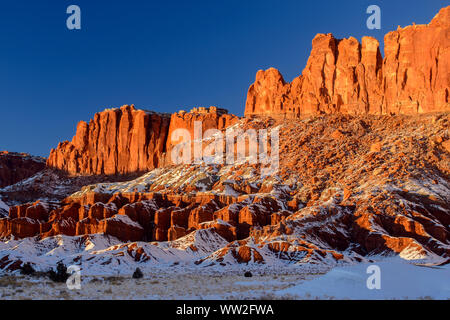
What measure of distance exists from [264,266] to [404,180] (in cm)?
3921

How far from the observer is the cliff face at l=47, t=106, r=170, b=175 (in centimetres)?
18362

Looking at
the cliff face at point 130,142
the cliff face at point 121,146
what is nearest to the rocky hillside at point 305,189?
the cliff face at point 130,142

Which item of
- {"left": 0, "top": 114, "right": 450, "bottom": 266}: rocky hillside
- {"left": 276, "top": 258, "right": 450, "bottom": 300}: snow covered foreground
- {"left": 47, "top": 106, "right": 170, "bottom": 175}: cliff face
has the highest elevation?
{"left": 47, "top": 106, "right": 170, "bottom": 175}: cliff face

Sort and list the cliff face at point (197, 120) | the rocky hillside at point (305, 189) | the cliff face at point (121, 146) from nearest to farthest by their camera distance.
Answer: the rocky hillside at point (305, 189)
the cliff face at point (197, 120)
the cliff face at point (121, 146)

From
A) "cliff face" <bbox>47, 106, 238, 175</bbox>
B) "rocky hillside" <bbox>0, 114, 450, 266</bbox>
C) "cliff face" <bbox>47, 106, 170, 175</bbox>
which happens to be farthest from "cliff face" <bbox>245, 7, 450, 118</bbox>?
"cliff face" <bbox>47, 106, 170, 175</bbox>

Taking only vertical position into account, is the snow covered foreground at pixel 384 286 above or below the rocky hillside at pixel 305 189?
below

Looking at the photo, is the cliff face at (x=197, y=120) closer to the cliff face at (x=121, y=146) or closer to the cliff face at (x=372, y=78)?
the cliff face at (x=121, y=146)

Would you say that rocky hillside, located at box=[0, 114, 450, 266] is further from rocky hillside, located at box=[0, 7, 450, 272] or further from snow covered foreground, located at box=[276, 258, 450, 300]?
snow covered foreground, located at box=[276, 258, 450, 300]

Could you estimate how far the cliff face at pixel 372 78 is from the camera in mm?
127875

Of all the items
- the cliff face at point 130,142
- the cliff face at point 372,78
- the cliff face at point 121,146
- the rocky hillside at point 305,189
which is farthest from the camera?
the cliff face at point 121,146

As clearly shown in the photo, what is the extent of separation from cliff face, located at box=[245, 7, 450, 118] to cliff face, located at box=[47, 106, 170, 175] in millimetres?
39818

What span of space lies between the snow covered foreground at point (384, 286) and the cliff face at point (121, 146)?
14461 centimetres

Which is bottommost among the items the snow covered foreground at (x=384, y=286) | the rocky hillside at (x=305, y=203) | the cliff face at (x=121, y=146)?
the snow covered foreground at (x=384, y=286)
